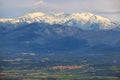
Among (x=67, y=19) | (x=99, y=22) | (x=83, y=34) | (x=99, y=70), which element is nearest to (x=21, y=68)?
(x=99, y=70)

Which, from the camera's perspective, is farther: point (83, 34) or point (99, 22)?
point (99, 22)

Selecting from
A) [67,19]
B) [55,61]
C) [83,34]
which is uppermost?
[55,61]

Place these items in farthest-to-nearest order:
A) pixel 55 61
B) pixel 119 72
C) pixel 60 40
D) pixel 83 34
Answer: pixel 83 34 < pixel 60 40 < pixel 55 61 < pixel 119 72

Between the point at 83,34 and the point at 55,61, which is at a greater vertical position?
the point at 55,61

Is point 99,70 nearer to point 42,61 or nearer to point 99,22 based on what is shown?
point 42,61

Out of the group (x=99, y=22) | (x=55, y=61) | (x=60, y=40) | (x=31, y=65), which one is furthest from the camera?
(x=99, y=22)

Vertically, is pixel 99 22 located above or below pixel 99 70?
below

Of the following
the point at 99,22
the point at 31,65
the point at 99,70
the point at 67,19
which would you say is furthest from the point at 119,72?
the point at 67,19

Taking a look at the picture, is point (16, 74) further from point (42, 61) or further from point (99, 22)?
point (99, 22)

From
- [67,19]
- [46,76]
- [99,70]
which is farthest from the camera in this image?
[67,19]
